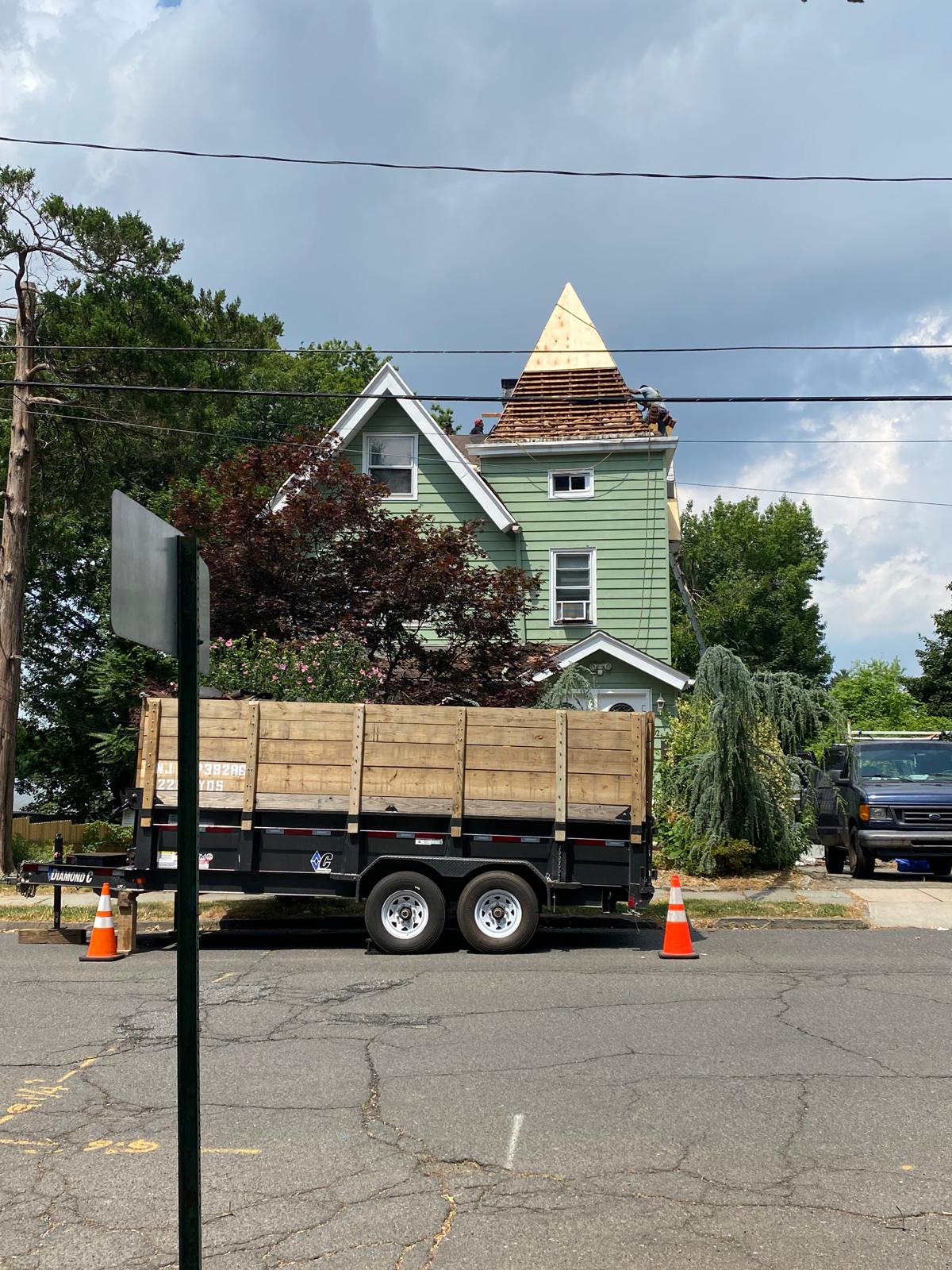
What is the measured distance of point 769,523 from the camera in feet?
198

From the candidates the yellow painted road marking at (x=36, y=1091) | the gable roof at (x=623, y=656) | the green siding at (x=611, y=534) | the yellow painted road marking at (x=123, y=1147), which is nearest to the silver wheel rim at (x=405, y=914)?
the yellow painted road marking at (x=36, y=1091)

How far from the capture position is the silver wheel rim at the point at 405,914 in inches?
460

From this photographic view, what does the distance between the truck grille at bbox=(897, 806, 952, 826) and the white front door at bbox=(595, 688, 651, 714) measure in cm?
642

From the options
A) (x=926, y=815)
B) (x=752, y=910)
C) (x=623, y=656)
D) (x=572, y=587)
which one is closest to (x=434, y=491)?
(x=572, y=587)

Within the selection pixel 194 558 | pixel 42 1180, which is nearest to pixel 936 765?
pixel 42 1180

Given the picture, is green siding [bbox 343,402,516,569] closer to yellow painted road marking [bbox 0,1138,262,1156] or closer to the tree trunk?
the tree trunk

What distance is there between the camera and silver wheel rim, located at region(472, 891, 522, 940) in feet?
38.2

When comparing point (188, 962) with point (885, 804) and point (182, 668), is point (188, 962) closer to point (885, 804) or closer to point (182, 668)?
point (182, 668)

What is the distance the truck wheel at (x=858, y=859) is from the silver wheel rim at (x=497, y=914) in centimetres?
742

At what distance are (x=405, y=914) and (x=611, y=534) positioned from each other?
1362cm

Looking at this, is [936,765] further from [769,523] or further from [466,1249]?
[769,523]

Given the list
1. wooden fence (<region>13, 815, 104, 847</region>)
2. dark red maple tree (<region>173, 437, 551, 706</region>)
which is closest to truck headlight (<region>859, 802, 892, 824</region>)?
dark red maple tree (<region>173, 437, 551, 706</region>)

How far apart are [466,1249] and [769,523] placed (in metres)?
58.1

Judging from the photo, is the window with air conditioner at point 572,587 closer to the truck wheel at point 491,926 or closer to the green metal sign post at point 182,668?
the truck wheel at point 491,926
